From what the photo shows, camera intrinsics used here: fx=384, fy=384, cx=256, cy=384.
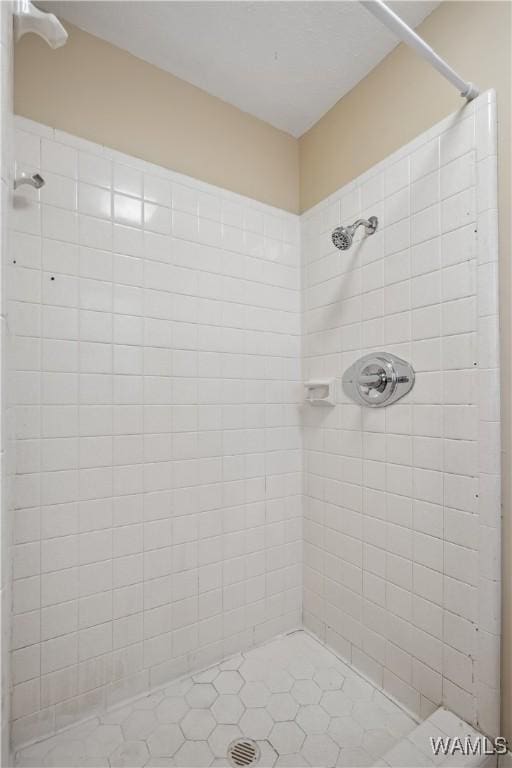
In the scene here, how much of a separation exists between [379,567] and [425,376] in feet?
2.33

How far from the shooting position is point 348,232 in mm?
1335

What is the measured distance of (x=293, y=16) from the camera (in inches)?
50.9

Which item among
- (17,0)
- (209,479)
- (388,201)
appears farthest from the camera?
(209,479)

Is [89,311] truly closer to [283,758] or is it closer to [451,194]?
[451,194]

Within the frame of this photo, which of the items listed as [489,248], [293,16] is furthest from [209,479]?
[293,16]

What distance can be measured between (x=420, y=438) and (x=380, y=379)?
0.77 ft

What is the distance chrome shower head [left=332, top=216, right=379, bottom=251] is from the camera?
4.35ft

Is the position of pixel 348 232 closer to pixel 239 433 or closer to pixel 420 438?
pixel 420 438

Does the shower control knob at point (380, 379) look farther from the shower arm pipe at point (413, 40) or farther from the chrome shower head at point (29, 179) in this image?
the chrome shower head at point (29, 179)

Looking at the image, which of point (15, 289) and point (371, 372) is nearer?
point (15, 289)

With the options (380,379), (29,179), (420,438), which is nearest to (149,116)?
(29,179)

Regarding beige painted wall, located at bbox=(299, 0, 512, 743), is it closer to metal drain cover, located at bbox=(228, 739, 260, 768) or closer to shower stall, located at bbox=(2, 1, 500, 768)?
shower stall, located at bbox=(2, 1, 500, 768)

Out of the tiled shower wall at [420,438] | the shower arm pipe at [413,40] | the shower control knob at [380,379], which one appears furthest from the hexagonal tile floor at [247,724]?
the shower arm pipe at [413,40]

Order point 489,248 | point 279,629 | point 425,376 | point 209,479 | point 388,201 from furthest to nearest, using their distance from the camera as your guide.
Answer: point 279,629
point 209,479
point 388,201
point 425,376
point 489,248
